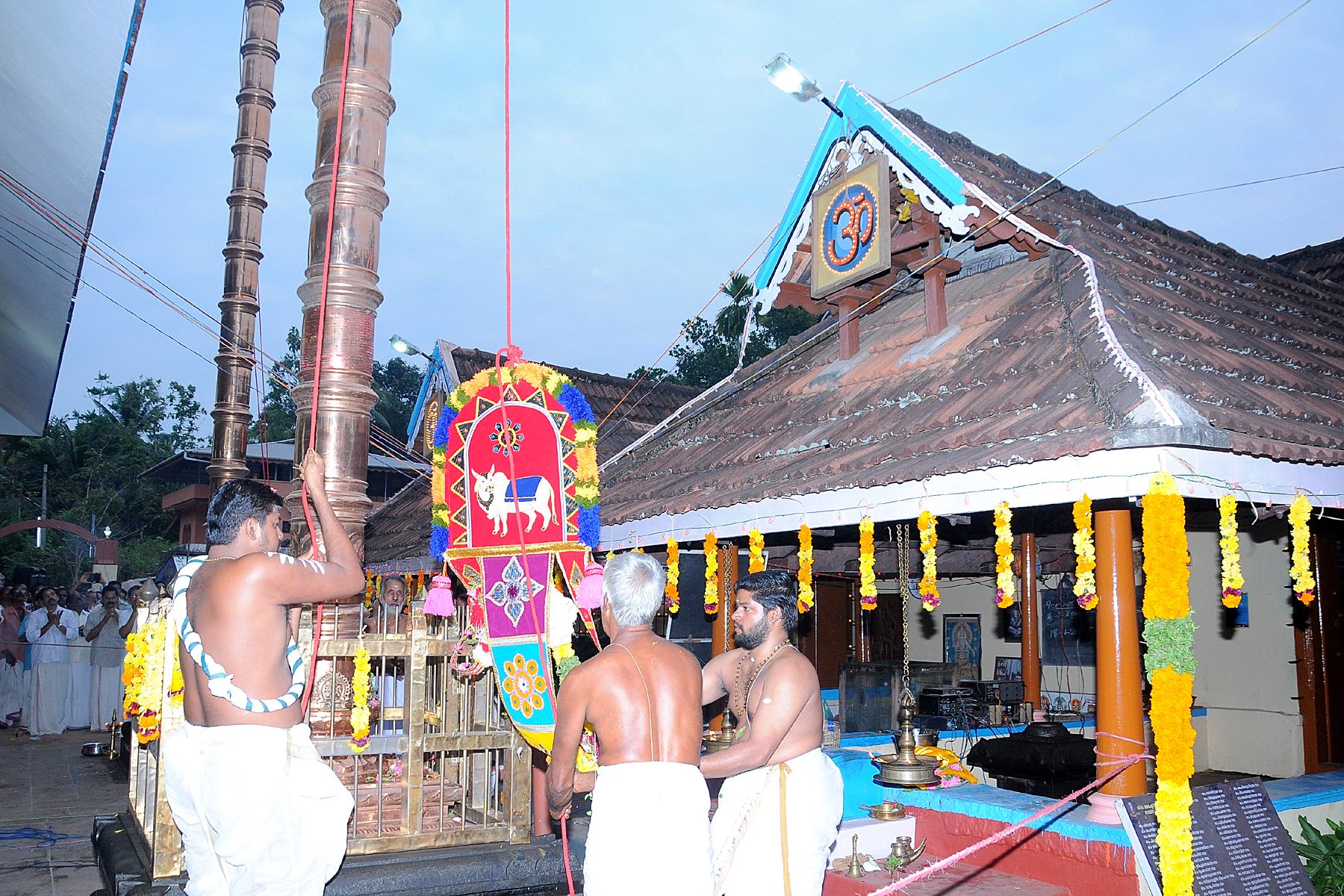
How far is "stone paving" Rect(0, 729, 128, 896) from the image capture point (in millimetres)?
6566

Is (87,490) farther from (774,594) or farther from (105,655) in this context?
(774,594)

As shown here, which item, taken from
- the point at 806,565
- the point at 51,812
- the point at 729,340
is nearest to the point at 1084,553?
the point at 806,565

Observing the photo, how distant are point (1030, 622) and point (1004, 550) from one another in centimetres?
589

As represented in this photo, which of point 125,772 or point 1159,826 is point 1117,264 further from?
point 125,772

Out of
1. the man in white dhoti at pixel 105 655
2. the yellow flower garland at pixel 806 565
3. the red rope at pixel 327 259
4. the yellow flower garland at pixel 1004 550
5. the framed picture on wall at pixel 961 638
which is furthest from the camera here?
the framed picture on wall at pixel 961 638

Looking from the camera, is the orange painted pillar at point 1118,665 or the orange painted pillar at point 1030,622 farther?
the orange painted pillar at point 1030,622

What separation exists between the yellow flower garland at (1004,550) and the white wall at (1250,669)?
5152mm

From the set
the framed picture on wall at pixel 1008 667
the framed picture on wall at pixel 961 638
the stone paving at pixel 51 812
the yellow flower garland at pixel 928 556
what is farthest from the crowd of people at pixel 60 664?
the framed picture on wall at pixel 1008 667

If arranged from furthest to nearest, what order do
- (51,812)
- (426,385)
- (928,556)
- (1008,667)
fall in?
(426,385) → (1008,667) → (51,812) → (928,556)

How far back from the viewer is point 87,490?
1527 inches

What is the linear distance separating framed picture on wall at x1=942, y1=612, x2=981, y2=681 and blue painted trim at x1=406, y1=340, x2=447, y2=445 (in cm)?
914

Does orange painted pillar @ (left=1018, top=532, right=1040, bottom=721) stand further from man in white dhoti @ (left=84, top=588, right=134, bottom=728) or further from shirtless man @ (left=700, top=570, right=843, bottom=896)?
man in white dhoti @ (left=84, top=588, right=134, bottom=728)

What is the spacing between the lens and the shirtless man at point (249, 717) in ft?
12.3

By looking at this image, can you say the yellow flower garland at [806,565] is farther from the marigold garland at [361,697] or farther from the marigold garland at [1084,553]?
the marigold garland at [361,697]
